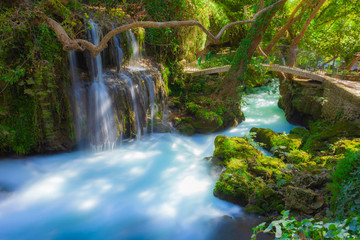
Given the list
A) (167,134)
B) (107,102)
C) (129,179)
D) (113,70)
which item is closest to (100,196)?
(129,179)

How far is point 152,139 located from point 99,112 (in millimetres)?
2185

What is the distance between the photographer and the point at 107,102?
766 cm

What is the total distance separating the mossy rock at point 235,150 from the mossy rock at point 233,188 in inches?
35.8

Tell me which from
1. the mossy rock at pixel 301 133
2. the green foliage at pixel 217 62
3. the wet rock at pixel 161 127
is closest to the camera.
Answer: the mossy rock at pixel 301 133

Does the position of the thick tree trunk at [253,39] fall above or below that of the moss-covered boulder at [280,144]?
above

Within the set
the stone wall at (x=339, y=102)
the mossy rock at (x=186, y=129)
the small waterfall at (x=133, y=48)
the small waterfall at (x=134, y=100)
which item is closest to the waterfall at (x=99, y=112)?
the small waterfall at (x=134, y=100)

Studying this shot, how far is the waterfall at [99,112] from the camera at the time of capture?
24.5 feet

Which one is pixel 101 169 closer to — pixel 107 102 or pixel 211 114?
pixel 107 102

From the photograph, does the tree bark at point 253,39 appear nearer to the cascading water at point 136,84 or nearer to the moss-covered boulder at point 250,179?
the cascading water at point 136,84

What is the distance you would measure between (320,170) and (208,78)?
826 centimetres

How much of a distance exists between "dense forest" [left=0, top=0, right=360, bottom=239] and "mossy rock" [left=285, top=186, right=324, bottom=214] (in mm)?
18

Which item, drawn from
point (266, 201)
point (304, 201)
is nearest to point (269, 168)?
point (266, 201)

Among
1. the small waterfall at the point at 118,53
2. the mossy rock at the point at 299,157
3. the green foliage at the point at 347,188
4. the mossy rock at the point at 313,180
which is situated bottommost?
the mossy rock at the point at 299,157

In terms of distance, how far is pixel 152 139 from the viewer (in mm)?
8805
